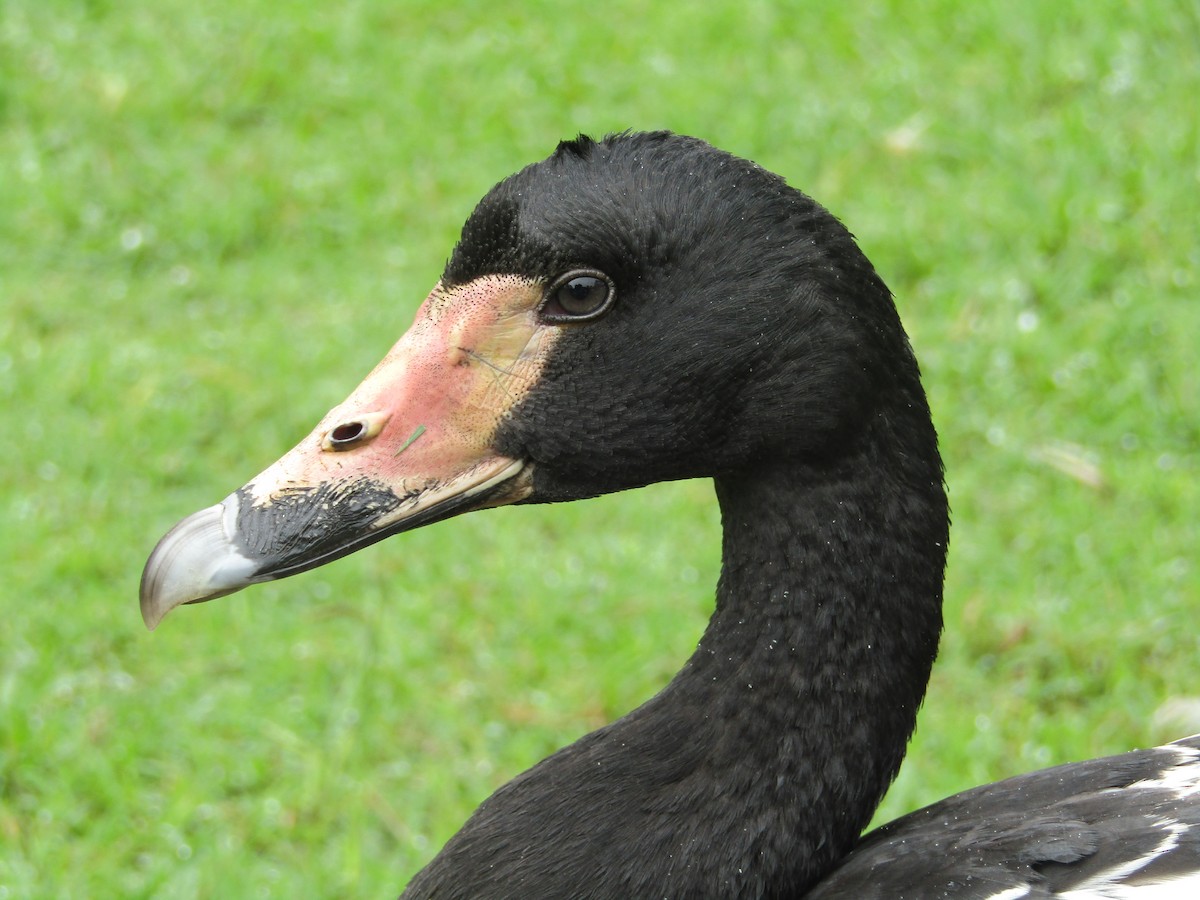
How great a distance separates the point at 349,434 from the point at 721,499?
617 mm

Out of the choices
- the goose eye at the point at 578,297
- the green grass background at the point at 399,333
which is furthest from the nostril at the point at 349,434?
the green grass background at the point at 399,333

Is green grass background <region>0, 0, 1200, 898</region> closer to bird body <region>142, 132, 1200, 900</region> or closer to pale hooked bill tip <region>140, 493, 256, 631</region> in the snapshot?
bird body <region>142, 132, 1200, 900</region>

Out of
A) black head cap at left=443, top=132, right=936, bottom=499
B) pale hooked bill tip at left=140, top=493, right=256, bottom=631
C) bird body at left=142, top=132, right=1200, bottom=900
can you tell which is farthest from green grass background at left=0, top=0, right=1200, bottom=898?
black head cap at left=443, top=132, right=936, bottom=499

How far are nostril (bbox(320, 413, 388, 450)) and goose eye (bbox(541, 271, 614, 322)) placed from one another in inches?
11.6

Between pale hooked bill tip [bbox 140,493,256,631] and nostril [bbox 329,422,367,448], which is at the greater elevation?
nostril [bbox 329,422,367,448]

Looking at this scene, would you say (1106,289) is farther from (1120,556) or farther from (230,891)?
(230,891)

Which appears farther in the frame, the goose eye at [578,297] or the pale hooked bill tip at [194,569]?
the goose eye at [578,297]

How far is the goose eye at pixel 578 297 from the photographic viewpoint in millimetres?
2232

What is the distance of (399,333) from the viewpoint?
535 centimetres

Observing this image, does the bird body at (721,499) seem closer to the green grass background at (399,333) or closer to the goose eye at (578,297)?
the goose eye at (578,297)

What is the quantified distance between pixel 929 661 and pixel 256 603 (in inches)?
95.2

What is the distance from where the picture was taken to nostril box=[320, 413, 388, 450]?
87.0 inches

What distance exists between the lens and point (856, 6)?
641 centimetres

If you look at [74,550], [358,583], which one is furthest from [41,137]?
[358,583]
